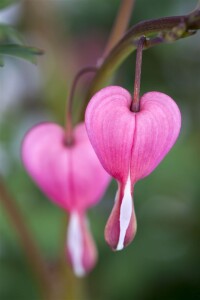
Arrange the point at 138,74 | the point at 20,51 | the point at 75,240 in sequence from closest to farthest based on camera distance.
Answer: the point at 138,74 < the point at 20,51 < the point at 75,240

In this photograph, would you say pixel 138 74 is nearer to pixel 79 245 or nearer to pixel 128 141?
pixel 128 141

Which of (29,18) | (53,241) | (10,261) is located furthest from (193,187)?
(29,18)

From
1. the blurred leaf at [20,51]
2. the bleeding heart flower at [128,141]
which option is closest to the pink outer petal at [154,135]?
the bleeding heart flower at [128,141]

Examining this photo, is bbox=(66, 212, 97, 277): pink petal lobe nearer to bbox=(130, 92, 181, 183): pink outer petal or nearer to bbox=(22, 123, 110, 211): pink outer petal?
bbox=(22, 123, 110, 211): pink outer petal

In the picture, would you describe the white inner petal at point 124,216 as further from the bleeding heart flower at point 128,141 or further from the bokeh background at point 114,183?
the bokeh background at point 114,183

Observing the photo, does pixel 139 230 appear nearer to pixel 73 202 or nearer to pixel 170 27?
pixel 73 202

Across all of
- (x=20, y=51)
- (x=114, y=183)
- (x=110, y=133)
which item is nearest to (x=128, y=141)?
(x=110, y=133)
